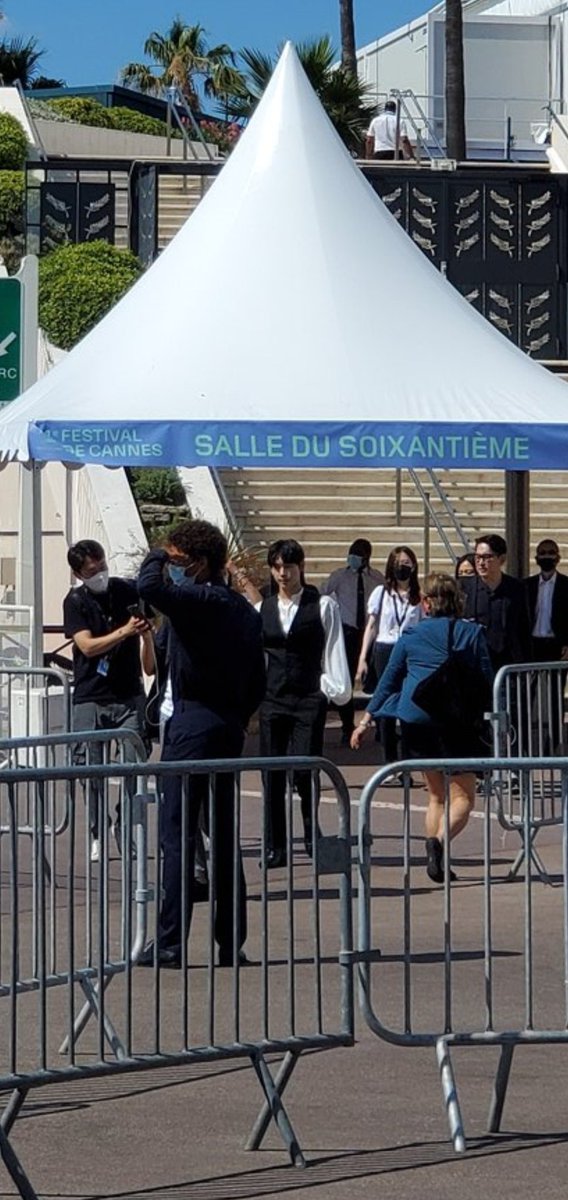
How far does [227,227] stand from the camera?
44.9ft

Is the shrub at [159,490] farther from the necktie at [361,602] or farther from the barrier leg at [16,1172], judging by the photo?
the barrier leg at [16,1172]

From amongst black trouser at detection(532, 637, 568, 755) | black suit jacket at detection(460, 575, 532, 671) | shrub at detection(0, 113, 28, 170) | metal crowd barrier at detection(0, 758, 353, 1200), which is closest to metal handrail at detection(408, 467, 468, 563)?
black suit jacket at detection(460, 575, 532, 671)

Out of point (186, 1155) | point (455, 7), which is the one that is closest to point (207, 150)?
point (455, 7)

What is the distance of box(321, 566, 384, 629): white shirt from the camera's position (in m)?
17.5

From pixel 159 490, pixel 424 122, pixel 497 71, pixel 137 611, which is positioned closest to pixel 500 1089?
pixel 137 611

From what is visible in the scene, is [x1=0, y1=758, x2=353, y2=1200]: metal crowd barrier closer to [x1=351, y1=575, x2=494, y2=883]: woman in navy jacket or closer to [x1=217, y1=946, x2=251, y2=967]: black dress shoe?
[x1=217, y1=946, x2=251, y2=967]: black dress shoe

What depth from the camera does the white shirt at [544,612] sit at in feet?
56.2

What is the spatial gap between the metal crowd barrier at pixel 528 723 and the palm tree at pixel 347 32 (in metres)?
38.7

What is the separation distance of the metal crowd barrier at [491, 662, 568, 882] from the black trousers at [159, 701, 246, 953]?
2220 millimetres

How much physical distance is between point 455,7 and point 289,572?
31.6m

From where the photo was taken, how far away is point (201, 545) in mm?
9109

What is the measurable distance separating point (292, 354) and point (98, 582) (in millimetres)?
1984

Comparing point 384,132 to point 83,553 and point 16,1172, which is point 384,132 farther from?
point 16,1172

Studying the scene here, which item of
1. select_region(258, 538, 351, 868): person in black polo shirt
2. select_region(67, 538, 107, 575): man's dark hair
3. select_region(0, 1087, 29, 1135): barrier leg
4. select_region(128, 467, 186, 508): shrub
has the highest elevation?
select_region(128, 467, 186, 508): shrub
